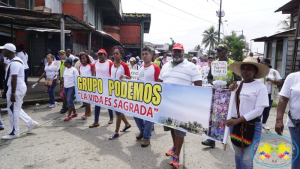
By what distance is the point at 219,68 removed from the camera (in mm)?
3816

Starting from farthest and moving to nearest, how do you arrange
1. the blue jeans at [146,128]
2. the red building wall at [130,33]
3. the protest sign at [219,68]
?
the red building wall at [130,33]
the blue jeans at [146,128]
the protest sign at [219,68]

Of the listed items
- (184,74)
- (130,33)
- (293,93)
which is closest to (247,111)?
(293,93)

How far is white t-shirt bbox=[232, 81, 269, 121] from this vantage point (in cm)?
236

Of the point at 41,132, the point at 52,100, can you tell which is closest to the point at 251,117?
the point at 41,132

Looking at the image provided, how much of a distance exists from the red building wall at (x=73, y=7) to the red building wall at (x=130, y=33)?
39.3 feet

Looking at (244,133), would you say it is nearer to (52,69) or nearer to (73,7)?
(52,69)

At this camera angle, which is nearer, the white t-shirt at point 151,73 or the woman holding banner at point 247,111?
the woman holding banner at point 247,111

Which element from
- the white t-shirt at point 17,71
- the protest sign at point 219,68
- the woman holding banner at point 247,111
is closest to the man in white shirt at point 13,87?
the white t-shirt at point 17,71

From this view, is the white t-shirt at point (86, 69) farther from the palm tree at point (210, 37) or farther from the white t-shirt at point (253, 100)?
the palm tree at point (210, 37)

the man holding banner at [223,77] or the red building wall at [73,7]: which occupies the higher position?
the red building wall at [73,7]

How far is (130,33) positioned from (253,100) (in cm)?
2873

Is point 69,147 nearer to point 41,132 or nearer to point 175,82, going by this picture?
point 41,132

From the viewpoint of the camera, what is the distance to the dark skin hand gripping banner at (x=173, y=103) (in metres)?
2.81

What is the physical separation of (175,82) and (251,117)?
1.32 metres
